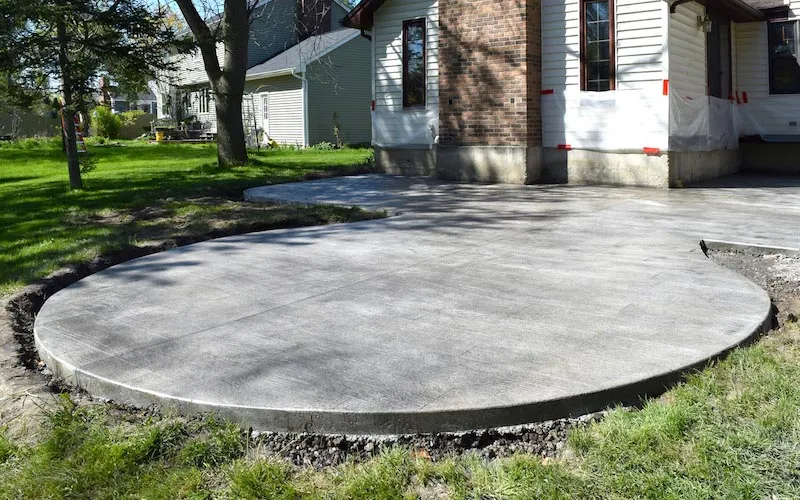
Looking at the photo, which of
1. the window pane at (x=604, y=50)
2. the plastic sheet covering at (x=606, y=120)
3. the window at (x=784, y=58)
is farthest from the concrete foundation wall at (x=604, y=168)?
the window at (x=784, y=58)

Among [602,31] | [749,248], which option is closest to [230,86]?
[602,31]

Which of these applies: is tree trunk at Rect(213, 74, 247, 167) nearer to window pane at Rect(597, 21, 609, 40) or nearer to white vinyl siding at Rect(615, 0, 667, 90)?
window pane at Rect(597, 21, 609, 40)

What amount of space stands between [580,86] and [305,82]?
16527mm

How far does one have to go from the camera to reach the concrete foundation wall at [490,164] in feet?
42.5

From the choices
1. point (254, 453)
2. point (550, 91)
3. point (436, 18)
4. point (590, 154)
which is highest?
point (436, 18)

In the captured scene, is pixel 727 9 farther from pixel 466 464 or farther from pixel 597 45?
pixel 466 464

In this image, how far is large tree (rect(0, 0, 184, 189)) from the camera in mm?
10188

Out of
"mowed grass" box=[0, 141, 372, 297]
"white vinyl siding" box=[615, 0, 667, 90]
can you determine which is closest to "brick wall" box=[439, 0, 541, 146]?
"white vinyl siding" box=[615, 0, 667, 90]

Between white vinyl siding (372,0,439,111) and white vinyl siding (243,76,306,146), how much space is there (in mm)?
12673

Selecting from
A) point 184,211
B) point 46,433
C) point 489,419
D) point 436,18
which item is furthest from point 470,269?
point 436,18

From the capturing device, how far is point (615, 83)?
12.3 metres

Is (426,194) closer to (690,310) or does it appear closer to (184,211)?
(184,211)

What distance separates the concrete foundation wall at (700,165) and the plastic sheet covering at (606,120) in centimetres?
50

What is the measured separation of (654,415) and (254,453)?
157cm
